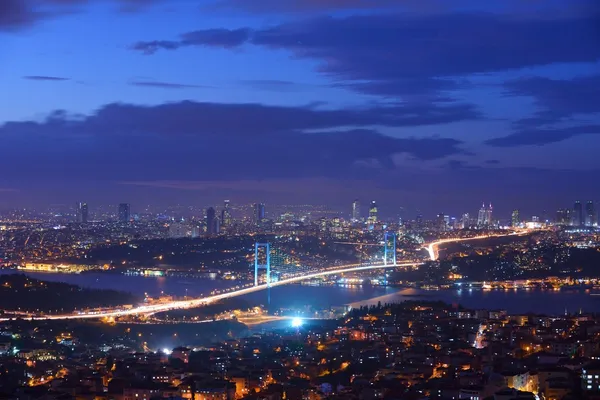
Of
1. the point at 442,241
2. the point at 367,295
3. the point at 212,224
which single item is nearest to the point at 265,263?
the point at 442,241

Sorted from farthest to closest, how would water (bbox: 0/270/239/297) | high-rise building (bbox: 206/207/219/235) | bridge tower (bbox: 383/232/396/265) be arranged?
high-rise building (bbox: 206/207/219/235) → bridge tower (bbox: 383/232/396/265) → water (bbox: 0/270/239/297)

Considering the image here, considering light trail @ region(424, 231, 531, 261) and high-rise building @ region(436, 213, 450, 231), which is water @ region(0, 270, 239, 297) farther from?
high-rise building @ region(436, 213, 450, 231)

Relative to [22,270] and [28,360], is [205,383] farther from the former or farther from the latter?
[22,270]

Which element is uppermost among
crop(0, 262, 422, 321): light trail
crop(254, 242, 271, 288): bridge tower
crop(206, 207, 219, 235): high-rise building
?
crop(206, 207, 219, 235): high-rise building

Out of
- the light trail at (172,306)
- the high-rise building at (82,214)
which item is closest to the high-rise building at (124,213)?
the high-rise building at (82,214)

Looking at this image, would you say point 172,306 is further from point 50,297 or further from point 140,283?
point 140,283

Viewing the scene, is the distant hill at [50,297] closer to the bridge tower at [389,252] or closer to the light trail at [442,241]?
the bridge tower at [389,252]

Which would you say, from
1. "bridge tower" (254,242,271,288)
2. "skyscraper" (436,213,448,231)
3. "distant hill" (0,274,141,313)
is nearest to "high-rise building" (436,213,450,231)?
"skyscraper" (436,213,448,231)

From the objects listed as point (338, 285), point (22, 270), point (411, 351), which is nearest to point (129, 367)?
point (411, 351)
